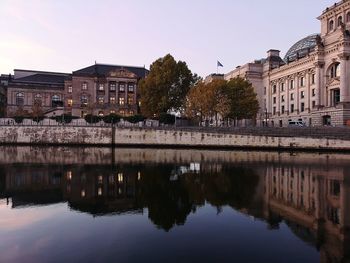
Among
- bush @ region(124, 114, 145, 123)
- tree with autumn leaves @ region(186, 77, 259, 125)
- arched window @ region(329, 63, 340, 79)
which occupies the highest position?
arched window @ region(329, 63, 340, 79)

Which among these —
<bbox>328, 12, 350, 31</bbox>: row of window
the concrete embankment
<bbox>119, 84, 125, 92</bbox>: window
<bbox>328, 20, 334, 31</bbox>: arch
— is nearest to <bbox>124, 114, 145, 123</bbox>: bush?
the concrete embankment

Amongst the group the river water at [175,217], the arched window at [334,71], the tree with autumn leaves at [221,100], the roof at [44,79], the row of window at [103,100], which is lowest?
the river water at [175,217]

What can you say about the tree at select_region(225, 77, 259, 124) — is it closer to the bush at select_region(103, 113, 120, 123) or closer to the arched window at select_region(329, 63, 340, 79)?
the arched window at select_region(329, 63, 340, 79)

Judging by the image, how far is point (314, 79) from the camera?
91375 millimetres

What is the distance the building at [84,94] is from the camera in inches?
4754

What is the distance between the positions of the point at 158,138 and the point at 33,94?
69811 millimetres

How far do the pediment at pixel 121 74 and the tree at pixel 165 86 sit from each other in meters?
33.1

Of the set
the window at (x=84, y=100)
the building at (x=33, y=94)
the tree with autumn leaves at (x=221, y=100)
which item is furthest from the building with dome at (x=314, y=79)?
A: the building at (x=33, y=94)

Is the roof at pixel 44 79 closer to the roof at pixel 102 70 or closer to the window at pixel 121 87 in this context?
the roof at pixel 102 70

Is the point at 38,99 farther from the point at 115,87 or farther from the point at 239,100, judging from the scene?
the point at 239,100

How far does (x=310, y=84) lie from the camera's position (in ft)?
307

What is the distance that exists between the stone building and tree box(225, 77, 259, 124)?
1775 inches

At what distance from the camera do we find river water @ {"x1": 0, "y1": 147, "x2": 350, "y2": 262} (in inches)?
528

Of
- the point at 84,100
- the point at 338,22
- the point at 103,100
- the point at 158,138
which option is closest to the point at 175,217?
the point at 158,138
